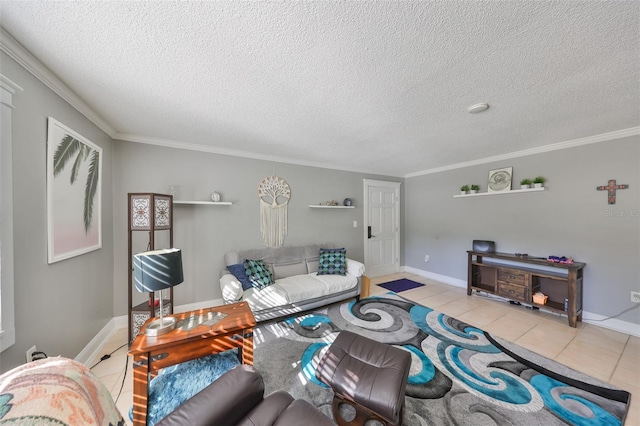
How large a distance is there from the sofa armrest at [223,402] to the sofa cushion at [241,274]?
1649 mm

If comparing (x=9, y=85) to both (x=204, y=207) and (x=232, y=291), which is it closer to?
(x=204, y=207)

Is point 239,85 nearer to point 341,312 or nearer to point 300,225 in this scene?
point 300,225

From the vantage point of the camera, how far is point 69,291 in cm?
184

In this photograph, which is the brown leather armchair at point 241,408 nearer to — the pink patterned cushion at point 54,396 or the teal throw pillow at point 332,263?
the pink patterned cushion at point 54,396

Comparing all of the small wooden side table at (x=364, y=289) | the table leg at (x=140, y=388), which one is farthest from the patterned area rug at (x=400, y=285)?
the table leg at (x=140, y=388)

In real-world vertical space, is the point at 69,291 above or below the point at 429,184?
below

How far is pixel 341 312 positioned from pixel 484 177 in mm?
3494

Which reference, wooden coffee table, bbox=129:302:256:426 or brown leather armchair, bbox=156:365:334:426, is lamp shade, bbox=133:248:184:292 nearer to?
wooden coffee table, bbox=129:302:256:426

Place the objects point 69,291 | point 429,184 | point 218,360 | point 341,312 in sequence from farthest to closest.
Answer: point 429,184 → point 341,312 → point 218,360 → point 69,291

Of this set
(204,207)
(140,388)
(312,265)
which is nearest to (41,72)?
(204,207)

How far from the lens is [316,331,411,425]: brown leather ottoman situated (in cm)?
127

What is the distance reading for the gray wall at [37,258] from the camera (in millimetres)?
1338

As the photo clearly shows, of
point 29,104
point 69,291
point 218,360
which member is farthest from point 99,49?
point 218,360

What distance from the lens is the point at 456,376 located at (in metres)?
1.86
